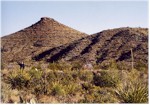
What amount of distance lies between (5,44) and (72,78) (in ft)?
57.8

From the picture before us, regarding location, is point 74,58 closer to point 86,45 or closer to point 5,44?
point 86,45

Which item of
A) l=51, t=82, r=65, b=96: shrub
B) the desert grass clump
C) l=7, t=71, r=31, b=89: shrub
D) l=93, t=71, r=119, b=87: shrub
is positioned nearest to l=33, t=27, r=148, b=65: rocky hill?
l=93, t=71, r=119, b=87: shrub

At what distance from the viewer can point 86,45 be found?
24.9m

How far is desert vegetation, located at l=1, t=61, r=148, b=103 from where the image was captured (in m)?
5.25

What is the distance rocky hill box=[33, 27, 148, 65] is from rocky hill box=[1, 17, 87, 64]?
4.19 feet

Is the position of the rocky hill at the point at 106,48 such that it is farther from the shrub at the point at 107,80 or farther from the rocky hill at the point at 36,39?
the shrub at the point at 107,80

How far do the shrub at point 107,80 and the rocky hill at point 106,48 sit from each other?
9.75m

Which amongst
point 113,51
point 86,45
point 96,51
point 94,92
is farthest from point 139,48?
point 94,92

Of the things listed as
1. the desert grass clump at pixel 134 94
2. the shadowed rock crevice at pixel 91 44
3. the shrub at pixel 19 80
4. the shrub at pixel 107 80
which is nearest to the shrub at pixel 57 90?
the shrub at pixel 19 80

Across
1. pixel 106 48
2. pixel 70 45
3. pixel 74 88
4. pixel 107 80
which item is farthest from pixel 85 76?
pixel 70 45

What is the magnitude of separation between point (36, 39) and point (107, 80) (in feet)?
65.6

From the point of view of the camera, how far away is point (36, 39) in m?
28.6

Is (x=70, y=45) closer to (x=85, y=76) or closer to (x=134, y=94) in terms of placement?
(x=85, y=76)

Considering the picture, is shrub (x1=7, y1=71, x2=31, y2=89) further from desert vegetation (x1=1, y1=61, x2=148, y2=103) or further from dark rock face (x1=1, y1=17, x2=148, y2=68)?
dark rock face (x1=1, y1=17, x2=148, y2=68)
